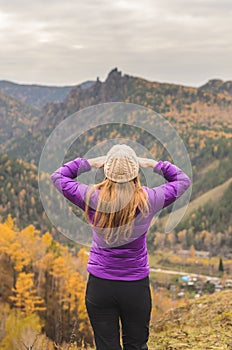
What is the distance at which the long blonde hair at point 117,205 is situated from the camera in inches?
132

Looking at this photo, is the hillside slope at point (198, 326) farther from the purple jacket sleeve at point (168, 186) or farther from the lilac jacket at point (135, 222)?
the purple jacket sleeve at point (168, 186)

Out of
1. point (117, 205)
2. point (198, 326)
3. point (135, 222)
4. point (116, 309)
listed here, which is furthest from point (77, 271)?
point (117, 205)

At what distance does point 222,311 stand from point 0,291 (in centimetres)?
2903

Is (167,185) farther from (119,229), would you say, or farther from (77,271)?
(77,271)

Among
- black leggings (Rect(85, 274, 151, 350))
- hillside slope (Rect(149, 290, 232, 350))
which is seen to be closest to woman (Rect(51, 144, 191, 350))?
black leggings (Rect(85, 274, 151, 350))

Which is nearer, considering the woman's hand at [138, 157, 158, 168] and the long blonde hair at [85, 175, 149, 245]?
the long blonde hair at [85, 175, 149, 245]

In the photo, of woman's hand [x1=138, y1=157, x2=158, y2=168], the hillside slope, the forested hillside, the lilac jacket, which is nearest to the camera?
the lilac jacket

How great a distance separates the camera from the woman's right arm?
352 cm

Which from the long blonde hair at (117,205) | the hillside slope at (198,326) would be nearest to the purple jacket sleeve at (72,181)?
the long blonde hair at (117,205)

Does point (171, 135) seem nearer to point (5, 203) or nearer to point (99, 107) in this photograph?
point (99, 107)

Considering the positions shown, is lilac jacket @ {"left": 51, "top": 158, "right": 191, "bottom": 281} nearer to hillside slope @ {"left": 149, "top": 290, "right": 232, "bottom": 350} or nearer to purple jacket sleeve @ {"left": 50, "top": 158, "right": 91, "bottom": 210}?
purple jacket sleeve @ {"left": 50, "top": 158, "right": 91, "bottom": 210}

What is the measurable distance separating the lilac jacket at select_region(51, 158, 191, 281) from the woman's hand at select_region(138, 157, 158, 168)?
3cm

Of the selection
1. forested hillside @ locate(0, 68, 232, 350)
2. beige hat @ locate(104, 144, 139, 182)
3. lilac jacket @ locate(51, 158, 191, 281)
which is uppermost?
beige hat @ locate(104, 144, 139, 182)

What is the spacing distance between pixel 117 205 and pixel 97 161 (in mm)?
459
